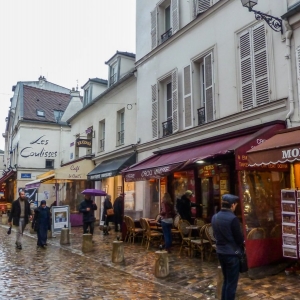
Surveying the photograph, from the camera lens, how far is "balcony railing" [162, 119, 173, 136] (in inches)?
503

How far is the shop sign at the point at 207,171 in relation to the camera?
11.1 meters

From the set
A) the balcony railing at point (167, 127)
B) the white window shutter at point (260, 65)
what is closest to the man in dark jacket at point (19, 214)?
the balcony railing at point (167, 127)

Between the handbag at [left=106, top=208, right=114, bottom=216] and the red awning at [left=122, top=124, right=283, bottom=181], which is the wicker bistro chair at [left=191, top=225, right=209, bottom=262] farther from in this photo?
the handbag at [left=106, top=208, right=114, bottom=216]

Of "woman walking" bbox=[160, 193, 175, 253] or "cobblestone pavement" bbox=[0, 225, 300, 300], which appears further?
"woman walking" bbox=[160, 193, 175, 253]

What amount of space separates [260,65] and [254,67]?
7.8 inches

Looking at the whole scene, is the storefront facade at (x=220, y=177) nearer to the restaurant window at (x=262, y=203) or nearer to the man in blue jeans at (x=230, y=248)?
the restaurant window at (x=262, y=203)

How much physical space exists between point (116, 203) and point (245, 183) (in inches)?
328

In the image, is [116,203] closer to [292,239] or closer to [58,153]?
[292,239]

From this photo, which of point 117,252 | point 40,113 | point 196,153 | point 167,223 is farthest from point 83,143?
point 40,113

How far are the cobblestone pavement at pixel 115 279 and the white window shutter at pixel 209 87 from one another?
4.05m

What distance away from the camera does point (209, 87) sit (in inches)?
424

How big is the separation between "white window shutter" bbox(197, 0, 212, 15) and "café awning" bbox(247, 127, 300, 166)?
5430 millimetres

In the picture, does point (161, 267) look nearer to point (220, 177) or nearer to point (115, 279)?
point (115, 279)

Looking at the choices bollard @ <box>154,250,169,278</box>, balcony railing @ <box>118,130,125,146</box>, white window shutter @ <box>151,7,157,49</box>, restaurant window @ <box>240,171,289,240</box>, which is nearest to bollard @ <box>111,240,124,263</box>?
bollard @ <box>154,250,169,278</box>
